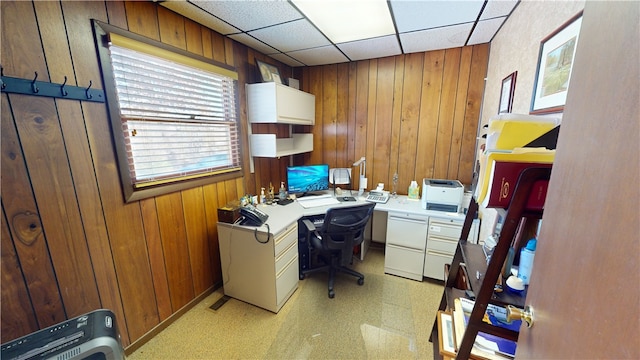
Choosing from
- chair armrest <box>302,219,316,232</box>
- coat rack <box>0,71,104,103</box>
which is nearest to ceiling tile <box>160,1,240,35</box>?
coat rack <box>0,71,104,103</box>

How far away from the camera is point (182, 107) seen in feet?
5.69

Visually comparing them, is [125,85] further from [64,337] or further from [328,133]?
[328,133]

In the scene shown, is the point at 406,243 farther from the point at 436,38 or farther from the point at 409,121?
the point at 436,38

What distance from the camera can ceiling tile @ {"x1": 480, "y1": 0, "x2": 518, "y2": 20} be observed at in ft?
4.91

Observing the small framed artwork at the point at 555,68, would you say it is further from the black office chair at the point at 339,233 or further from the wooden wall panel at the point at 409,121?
the wooden wall panel at the point at 409,121

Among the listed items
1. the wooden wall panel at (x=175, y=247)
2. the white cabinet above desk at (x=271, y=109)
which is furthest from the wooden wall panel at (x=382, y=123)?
the wooden wall panel at (x=175, y=247)

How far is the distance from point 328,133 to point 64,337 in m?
2.69

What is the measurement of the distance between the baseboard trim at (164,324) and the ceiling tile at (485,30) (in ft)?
10.5

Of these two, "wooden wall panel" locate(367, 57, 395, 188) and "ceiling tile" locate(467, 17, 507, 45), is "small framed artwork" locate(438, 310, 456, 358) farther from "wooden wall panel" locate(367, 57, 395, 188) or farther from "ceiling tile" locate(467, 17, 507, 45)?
"ceiling tile" locate(467, 17, 507, 45)

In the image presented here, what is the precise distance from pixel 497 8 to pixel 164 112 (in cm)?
239

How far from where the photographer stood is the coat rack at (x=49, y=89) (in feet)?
3.30

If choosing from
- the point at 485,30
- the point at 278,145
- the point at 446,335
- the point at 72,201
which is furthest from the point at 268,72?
the point at 446,335

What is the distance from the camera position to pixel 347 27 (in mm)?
1874

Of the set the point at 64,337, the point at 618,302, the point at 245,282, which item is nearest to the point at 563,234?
the point at 618,302
